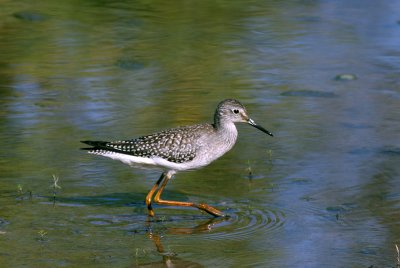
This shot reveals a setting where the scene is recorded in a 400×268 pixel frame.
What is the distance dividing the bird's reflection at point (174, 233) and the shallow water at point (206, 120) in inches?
0.7

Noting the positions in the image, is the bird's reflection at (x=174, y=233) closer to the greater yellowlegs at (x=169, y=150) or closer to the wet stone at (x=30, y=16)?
the greater yellowlegs at (x=169, y=150)

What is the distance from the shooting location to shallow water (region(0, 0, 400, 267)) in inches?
330

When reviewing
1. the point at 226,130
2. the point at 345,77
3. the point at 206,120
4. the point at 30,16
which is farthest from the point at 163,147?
the point at 30,16

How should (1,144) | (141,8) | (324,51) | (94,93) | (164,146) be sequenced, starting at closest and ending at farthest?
(164,146)
(1,144)
(94,93)
(324,51)
(141,8)

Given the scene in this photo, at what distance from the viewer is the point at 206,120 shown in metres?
11.6

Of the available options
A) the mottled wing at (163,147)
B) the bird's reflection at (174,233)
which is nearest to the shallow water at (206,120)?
the bird's reflection at (174,233)

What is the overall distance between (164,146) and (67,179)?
1042 mm

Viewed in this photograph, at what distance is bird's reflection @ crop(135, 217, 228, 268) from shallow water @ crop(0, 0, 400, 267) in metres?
0.02

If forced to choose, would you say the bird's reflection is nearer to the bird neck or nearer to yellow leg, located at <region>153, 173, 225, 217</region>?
yellow leg, located at <region>153, 173, 225, 217</region>

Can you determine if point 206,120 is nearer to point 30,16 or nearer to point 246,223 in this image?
point 246,223

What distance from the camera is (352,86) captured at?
12.7 meters

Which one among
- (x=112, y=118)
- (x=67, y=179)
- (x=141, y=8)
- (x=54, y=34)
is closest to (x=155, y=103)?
(x=112, y=118)

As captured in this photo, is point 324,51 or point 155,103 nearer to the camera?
point 155,103

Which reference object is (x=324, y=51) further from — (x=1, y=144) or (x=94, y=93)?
(x=1, y=144)
